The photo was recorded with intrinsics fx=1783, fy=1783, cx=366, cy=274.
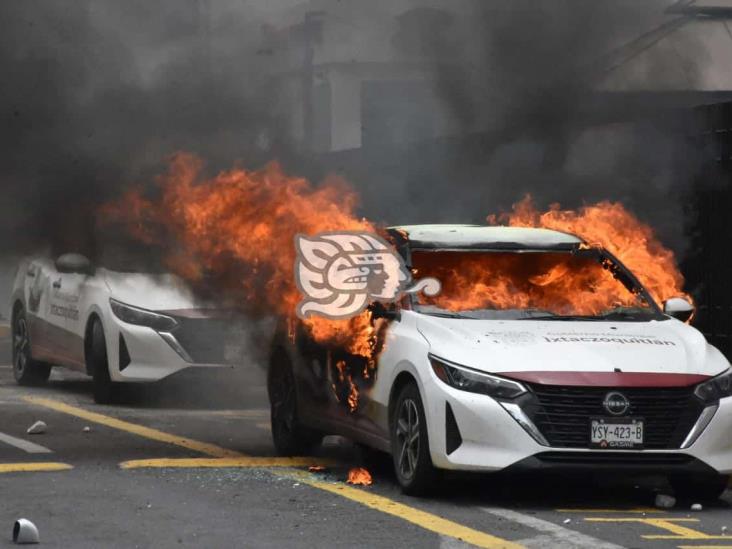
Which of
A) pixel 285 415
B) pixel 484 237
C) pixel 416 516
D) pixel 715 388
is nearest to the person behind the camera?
pixel 416 516

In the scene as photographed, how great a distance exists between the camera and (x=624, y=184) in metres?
15.2

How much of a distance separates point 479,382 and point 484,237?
1826mm

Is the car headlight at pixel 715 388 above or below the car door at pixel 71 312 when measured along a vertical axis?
below

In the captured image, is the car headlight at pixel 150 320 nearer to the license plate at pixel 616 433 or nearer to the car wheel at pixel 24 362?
the car wheel at pixel 24 362

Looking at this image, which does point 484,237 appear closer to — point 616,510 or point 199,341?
point 616,510

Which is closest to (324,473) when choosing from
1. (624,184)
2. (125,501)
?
(125,501)

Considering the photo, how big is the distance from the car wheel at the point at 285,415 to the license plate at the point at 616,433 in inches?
106

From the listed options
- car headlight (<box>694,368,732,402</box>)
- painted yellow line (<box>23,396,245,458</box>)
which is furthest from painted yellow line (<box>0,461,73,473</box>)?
car headlight (<box>694,368,732,402</box>)

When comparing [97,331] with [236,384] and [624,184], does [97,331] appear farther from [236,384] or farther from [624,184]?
[624,184]

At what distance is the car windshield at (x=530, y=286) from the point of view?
10529 mm

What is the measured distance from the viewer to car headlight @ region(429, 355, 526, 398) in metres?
9.47

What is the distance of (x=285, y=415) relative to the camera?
11.9 meters

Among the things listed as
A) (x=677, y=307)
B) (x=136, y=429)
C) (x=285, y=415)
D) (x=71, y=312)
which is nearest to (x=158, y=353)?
(x=71, y=312)

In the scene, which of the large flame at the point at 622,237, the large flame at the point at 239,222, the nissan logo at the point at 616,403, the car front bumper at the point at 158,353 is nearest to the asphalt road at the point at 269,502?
the nissan logo at the point at 616,403
